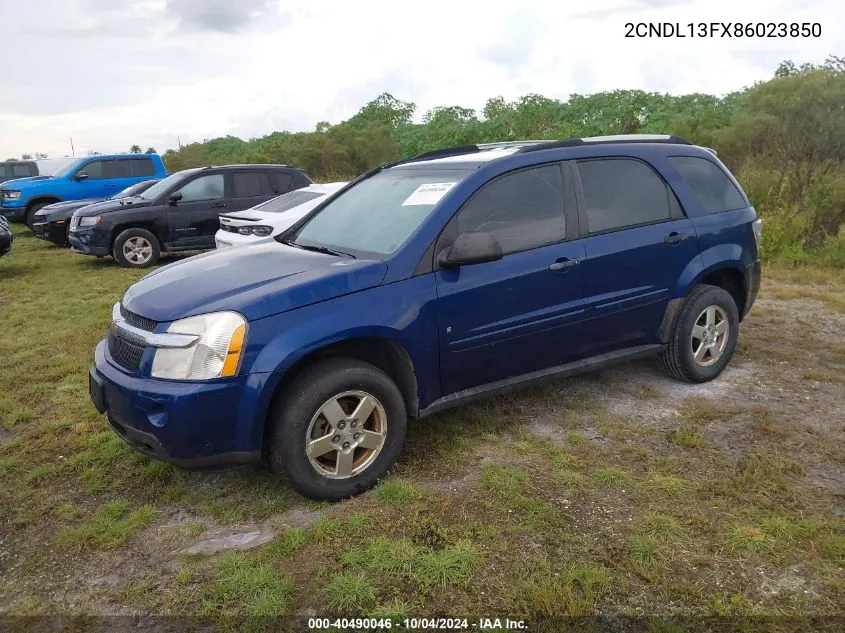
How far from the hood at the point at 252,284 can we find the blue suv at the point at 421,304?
12 mm

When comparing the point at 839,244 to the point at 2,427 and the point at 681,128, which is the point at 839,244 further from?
the point at 2,427

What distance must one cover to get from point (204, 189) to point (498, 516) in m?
9.02

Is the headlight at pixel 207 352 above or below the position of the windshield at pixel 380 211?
below

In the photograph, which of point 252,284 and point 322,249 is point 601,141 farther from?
point 252,284

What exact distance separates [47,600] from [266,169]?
30.4 feet

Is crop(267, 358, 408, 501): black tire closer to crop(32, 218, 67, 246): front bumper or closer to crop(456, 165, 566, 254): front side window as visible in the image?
crop(456, 165, 566, 254): front side window

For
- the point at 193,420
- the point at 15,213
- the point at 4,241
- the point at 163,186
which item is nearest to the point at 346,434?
the point at 193,420

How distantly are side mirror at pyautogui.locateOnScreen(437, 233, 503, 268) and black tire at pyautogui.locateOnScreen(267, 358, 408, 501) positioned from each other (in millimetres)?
693

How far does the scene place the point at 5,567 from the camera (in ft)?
9.82

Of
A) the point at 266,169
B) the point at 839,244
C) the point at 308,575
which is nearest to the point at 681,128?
the point at 839,244

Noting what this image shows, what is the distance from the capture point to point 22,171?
79.4 feet

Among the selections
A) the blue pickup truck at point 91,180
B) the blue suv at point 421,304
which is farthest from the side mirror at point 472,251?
the blue pickup truck at point 91,180

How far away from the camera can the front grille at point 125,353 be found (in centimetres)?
320

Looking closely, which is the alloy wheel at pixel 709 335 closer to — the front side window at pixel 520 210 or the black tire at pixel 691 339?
the black tire at pixel 691 339
